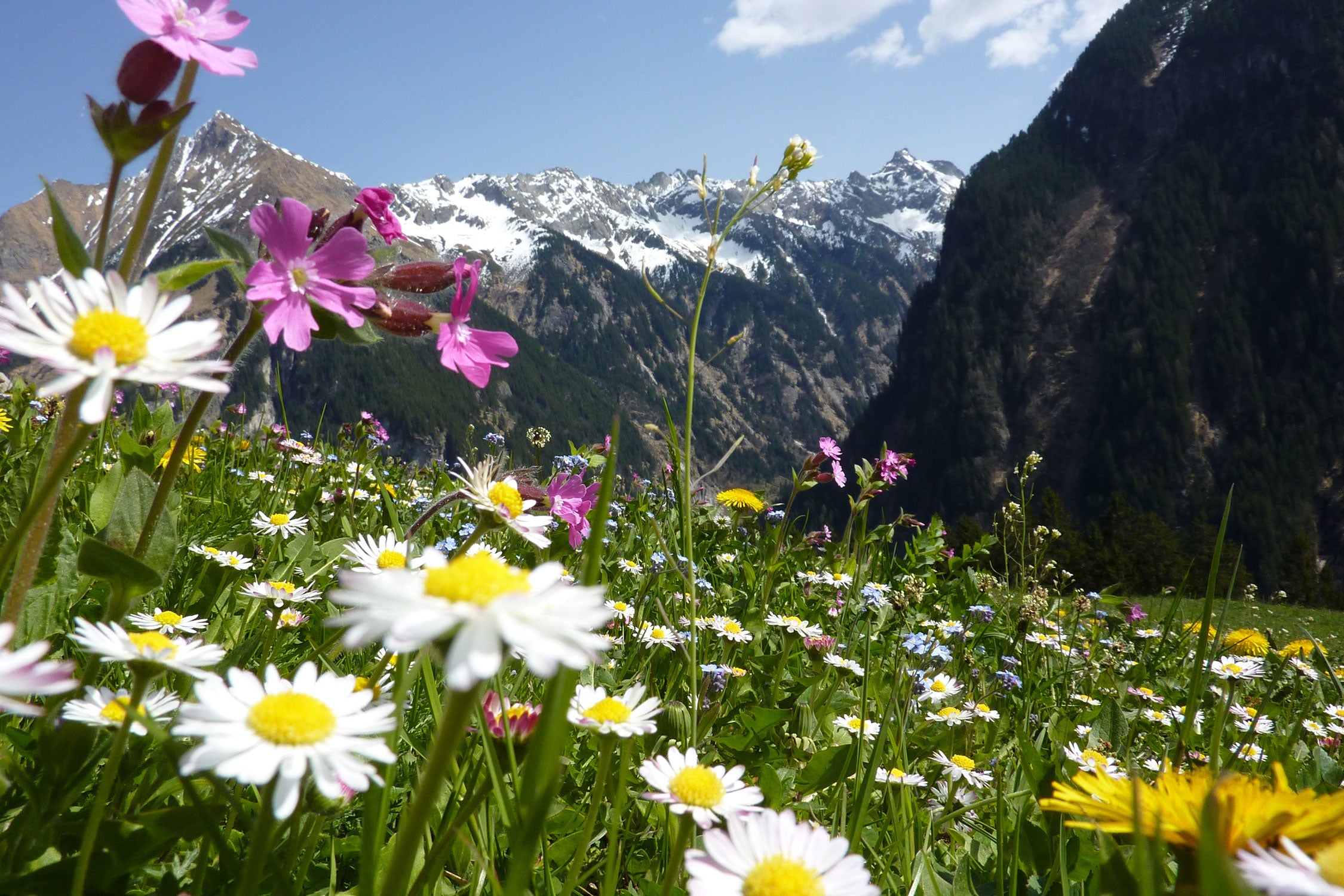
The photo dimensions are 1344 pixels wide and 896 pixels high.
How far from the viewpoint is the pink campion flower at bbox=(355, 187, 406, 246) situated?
3.61 feet

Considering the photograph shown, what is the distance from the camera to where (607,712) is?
857mm

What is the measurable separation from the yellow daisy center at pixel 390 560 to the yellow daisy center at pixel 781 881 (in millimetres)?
723

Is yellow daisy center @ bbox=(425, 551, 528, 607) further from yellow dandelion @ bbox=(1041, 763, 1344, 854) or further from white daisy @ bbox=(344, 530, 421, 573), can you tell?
white daisy @ bbox=(344, 530, 421, 573)

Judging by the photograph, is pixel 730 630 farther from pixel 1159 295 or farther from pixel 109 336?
pixel 1159 295

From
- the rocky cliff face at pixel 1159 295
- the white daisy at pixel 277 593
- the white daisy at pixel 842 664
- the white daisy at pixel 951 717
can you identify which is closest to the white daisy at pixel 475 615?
the white daisy at pixel 277 593

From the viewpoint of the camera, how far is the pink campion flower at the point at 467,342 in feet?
3.51

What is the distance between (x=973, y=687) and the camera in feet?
7.94

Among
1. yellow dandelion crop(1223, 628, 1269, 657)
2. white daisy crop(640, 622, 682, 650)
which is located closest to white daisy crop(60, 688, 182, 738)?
white daisy crop(640, 622, 682, 650)

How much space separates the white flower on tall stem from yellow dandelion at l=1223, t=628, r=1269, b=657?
3895mm

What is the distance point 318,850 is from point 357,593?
0.89 m

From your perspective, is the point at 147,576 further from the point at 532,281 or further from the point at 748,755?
the point at 532,281

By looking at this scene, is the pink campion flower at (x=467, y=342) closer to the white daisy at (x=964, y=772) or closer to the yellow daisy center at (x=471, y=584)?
the yellow daisy center at (x=471, y=584)

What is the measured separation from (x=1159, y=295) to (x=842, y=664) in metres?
82.2

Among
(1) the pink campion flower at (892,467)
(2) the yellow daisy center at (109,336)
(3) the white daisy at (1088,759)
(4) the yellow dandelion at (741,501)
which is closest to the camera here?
(2) the yellow daisy center at (109,336)
